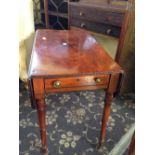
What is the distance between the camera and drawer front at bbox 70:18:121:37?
1.58 m

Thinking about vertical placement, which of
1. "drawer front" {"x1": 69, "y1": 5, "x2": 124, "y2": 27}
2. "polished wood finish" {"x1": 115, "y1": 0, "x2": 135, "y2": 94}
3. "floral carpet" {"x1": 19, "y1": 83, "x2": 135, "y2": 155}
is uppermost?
"drawer front" {"x1": 69, "y1": 5, "x2": 124, "y2": 27}

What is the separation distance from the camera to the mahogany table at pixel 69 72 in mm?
896

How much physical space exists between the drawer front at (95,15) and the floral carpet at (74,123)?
76 centimetres

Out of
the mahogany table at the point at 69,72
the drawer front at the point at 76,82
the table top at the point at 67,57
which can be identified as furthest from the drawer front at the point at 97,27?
the drawer front at the point at 76,82

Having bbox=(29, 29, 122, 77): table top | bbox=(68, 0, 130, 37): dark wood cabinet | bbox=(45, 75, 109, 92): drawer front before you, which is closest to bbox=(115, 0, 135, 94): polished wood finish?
bbox=(68, 0, 130, 37): dark wood cabinet

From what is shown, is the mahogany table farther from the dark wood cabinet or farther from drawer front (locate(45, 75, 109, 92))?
the dark wood cabinet

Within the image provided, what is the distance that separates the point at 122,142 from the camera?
132cm

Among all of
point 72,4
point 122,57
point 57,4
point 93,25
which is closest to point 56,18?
point 57,4

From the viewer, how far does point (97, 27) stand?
1.69 m
